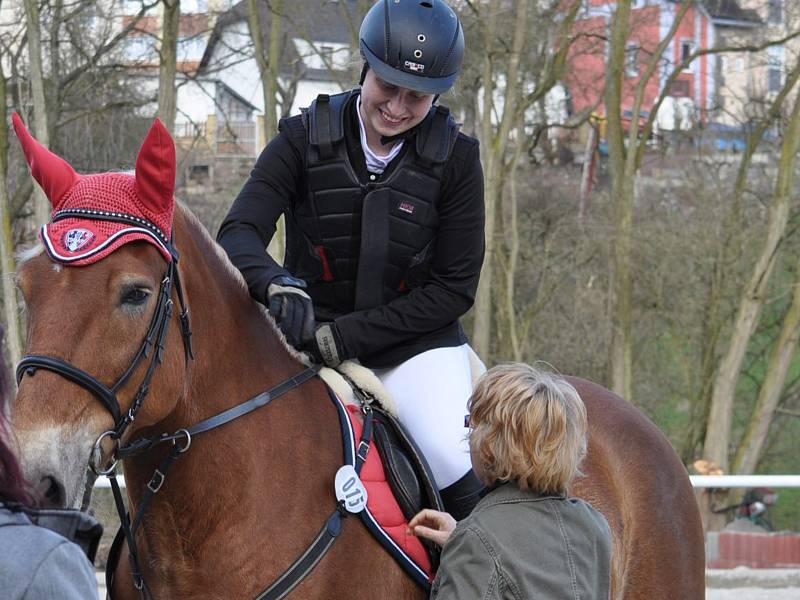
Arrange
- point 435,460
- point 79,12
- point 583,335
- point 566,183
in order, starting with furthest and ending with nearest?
1. point 566,183
2. point 583,335
3. point 79,12
4. point 435,460

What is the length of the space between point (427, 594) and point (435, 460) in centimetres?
42

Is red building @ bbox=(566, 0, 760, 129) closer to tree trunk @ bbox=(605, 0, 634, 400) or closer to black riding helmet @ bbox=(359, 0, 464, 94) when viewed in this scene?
tree trunk @ bbox=(605, 0, 634, 400)

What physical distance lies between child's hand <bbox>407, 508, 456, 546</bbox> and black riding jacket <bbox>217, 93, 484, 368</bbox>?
54cm

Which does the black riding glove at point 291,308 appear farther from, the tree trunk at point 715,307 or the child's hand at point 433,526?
the tree trunk at point 715,307

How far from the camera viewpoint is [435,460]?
11.2 feet

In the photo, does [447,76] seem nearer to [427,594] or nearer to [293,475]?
[293,475]

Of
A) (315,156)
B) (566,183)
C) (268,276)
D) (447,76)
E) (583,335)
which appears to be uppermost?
(447,76)

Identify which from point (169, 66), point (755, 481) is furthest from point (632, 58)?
point (755, 481)

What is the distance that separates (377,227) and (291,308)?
0.46m

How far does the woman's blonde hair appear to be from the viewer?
262 centimetres

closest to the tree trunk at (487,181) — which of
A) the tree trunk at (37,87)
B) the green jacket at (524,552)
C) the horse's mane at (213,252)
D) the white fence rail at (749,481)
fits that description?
the tree trunk at (37,87)

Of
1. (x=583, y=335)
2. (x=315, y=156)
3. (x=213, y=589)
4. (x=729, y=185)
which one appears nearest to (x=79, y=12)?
(x=583, y=335)

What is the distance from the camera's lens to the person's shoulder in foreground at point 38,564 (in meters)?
1.50

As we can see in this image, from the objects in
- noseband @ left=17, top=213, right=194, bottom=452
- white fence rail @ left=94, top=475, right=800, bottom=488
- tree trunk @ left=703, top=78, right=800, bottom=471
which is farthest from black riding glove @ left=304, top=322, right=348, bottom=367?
tree trunk @ left=703, top=78, right=800, bottom=471
